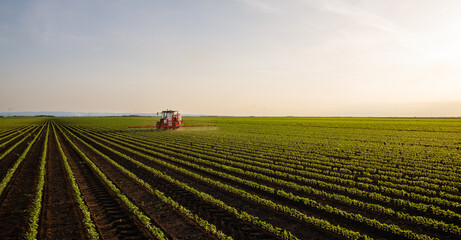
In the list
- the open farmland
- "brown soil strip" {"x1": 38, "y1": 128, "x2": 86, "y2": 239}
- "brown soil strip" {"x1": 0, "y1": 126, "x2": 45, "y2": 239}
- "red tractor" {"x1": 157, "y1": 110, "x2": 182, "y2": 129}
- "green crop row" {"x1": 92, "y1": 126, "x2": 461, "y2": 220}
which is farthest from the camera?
"red tractor" {"x1": 157, "y1": 110, "x2": 182, "y2": 129}

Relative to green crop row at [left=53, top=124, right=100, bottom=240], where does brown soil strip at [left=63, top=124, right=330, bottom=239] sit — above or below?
below

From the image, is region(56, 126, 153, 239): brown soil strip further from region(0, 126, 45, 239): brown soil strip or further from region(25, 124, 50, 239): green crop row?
region(0, 126, 45, 239): brown soil strip

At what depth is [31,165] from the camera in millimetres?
13906

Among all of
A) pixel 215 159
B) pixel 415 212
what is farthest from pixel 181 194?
pixel 415 212

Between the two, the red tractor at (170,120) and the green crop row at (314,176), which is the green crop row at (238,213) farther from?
the red tractor at (170,120)

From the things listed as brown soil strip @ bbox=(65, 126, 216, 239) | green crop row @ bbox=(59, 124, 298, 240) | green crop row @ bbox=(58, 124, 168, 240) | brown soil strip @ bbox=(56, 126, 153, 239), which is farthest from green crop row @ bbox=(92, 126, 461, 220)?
brown soil strip @ bbox=(56, 126, 153, 239)

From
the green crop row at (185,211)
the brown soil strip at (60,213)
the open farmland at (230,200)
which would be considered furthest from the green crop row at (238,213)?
the brown soil strip at (60,213)

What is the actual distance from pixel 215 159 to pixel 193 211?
8.03 m

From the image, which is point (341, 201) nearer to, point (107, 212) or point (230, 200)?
point (230, 200)

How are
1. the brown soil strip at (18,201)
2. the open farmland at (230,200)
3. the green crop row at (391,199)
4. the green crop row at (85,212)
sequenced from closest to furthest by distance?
the green crop row at (85,212)
the open farmland at (230,200)
the brown soil strip at (18,201)
the green crop row at (391,199)

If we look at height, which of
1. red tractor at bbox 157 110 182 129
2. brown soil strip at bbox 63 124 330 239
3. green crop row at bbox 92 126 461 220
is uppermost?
red tractor at bbox 157 110 182 129

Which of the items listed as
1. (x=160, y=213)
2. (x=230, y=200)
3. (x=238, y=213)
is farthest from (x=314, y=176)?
(x=160, y=213)

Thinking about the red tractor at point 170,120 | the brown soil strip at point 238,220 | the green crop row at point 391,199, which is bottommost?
the brown soil strip at point 238,220

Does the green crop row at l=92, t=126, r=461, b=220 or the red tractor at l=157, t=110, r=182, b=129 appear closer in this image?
the green crop row at l=92, t=126, r=461, b=220
